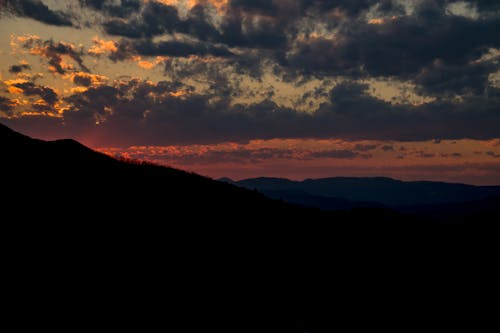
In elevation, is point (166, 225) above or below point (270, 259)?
above

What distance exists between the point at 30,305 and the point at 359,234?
99.5 feet

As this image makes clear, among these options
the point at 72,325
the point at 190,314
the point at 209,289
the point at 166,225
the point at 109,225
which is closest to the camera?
the point at 72,325

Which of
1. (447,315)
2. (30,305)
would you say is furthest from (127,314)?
(447,315)

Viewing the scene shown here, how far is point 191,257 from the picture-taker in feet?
95.4

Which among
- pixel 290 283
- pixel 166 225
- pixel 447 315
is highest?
pixel 166 225

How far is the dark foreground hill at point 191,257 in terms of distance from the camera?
2380cm

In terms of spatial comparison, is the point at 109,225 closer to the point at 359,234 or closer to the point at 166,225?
the point at 166,225

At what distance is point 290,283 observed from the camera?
3128cm

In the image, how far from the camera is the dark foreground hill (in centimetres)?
2380

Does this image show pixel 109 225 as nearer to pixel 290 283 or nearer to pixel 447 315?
pixel 290 283

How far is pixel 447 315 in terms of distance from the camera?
32.9 m

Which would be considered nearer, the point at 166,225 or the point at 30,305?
the point at 30,305

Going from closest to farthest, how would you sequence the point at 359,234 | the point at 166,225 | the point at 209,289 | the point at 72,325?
the point at 72,325
the point at 209,289
the point at 166,225
the point at 359,234

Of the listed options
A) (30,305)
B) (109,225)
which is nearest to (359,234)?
(109,225)
